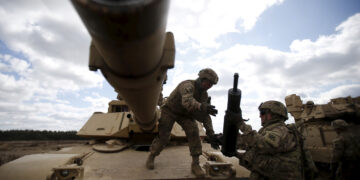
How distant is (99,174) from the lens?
345 cm

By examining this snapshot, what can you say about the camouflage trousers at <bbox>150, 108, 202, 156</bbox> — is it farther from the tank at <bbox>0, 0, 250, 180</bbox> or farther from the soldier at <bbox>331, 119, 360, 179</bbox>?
the soldier at <bbox>331, 119, 360, 179</bbox>

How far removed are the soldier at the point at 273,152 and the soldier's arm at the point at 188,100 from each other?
557 mm

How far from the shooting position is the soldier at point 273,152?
289 cm

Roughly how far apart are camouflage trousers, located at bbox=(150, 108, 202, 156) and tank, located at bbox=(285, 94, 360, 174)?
17.3ft

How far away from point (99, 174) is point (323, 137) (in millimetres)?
8616

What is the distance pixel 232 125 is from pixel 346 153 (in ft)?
17.9

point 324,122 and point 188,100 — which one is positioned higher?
point 188,100

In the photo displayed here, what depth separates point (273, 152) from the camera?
9.67 feet

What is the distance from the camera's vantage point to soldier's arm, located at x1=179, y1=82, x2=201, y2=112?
2970mm

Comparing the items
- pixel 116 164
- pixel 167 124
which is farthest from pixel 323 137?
pixel 116 164

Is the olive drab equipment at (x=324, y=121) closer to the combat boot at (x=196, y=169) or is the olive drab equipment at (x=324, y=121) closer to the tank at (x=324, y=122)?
the tank at (x=324, y=122)

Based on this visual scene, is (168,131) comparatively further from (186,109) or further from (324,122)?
(324,122)

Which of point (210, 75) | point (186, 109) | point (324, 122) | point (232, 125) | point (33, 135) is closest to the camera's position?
point (232, 125)

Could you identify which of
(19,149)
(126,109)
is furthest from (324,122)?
(19,149)
